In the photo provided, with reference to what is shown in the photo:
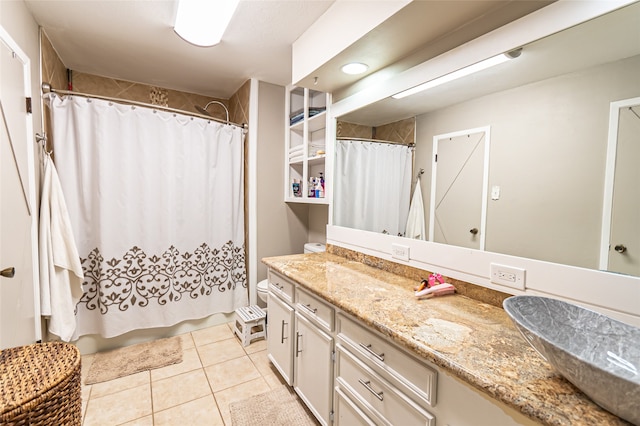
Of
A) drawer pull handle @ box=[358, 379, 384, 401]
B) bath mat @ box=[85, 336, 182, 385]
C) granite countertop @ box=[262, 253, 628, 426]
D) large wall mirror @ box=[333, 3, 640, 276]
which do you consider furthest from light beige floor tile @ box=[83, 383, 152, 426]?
large wall mirror @ box=[333, 3, 640, 276]

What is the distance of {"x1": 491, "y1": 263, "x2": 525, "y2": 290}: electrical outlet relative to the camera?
1131 millimetres

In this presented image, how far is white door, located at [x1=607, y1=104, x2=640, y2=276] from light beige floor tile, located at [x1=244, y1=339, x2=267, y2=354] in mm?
2321

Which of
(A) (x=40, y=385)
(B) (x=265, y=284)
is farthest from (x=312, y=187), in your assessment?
(A) (x=40, y=385)

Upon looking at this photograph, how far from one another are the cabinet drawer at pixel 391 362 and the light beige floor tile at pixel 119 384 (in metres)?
1.63

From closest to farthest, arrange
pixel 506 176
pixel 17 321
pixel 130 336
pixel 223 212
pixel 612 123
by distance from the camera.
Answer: pixel 612 123 < pixel 506 176 < pixel 17 321 < pixel 130 336 < pixel 223 212

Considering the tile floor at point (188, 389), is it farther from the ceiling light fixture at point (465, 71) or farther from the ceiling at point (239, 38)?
the ceiling at point (239, 38)

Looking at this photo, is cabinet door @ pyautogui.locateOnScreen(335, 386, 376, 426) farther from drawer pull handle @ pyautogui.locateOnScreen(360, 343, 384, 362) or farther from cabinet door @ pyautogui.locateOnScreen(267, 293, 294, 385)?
cabinet door @ pyautogui.locateOnScreen(267, 293, 294, 385)

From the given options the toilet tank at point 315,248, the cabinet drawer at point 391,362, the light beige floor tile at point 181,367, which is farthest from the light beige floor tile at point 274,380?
the toilet tank at point 315,248

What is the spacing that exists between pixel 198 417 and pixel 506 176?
2.14 metres

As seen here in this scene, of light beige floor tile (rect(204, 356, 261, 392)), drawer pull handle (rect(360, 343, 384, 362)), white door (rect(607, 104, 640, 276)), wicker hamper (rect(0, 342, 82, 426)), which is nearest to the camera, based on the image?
wicker hamper (rect(0, 342, 82, 426))

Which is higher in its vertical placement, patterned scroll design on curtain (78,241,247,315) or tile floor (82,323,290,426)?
patterned scroll design on curtain (78,241,247,315)

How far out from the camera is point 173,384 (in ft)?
6.31

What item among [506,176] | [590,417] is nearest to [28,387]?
[590,417]

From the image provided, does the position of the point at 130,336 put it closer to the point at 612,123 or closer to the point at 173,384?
the point at 173,384
